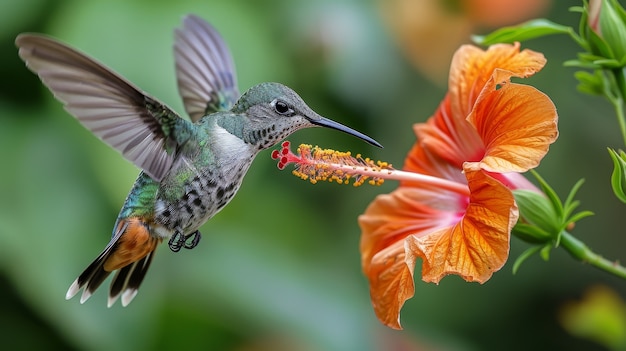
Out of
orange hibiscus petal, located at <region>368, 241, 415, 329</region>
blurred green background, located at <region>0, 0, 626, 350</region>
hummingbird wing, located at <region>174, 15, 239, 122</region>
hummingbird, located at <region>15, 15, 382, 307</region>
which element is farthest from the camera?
blurred green background, located at <region>0, 0, 626, 350</region>

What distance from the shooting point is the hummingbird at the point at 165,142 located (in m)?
1.41

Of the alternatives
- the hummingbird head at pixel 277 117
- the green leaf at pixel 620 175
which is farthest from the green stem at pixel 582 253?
the hummingbird head at pixel 277 117

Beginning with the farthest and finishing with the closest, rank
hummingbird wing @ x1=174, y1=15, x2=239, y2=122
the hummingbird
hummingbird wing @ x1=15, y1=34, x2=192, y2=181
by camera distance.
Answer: hummingbird wing @ x1=174, y1=15, x2=239, y2=122, the hummingbird, hummingbird wing @ x1=15, y1=34, x2=192, y2=181

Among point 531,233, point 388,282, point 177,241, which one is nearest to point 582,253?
point 531,233

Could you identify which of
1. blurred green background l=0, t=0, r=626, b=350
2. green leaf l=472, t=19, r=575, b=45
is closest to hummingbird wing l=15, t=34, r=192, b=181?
green leaf l=472, t=19, r=575, b=45

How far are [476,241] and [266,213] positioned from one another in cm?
156

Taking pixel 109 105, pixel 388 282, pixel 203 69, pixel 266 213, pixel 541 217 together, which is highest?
pixel 109 105

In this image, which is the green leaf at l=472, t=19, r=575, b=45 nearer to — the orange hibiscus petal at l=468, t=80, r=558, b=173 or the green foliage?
the orange hibiscus petal at l=468, t=80, r=558, b=173

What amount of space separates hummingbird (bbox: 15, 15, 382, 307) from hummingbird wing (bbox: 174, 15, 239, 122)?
23 cm

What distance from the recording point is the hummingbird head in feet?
4.76

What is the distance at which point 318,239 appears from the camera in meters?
2.92

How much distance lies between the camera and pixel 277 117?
1467 mm

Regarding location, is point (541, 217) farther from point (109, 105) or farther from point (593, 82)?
point (109, 105)

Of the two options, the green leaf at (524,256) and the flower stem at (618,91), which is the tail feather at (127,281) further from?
the flower stem at (618,91)
